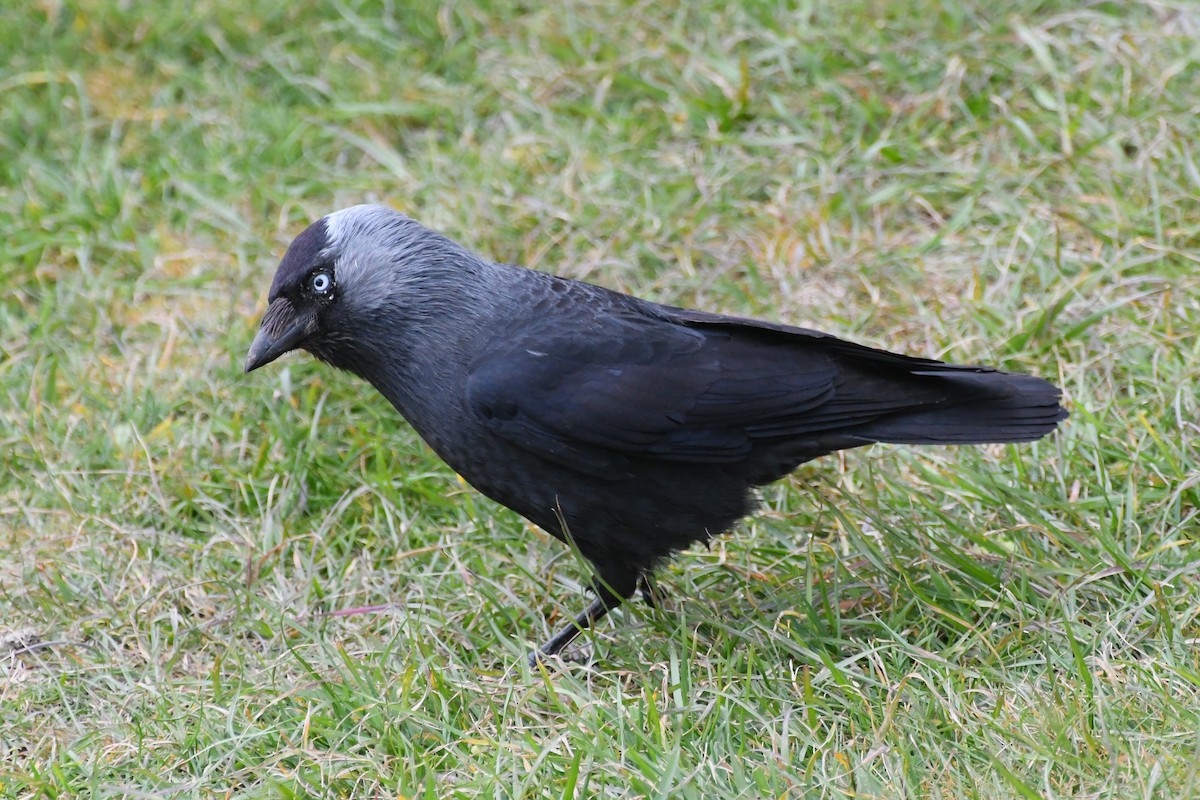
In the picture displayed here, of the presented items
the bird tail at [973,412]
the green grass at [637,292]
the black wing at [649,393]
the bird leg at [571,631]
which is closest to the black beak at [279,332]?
the black wing at [649,393]

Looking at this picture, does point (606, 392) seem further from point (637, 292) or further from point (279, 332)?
point (637, 292)

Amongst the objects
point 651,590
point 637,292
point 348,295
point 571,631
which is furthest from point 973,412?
point 348,295

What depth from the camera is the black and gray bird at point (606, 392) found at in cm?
380

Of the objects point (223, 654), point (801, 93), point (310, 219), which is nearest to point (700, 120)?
point (801, 93)

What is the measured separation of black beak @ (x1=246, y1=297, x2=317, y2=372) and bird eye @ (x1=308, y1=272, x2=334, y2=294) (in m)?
0.08

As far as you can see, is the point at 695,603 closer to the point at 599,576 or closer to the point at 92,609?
the point at 599,576

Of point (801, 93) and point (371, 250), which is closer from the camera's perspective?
point (371, 250)

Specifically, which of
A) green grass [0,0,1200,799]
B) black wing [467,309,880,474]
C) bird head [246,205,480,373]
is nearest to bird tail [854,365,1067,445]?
black wing [467,309,880,474]

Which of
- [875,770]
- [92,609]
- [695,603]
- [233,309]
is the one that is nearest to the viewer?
[875,770]

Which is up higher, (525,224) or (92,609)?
(525,224)

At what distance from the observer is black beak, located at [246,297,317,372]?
397 cm

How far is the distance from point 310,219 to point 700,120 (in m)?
1.87

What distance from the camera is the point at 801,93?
242 inches

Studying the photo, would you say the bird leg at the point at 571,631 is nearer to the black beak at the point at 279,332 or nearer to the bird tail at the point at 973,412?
the bird tail at the point at 973,412
